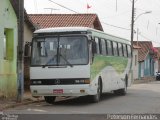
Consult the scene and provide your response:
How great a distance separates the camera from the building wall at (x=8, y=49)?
24.6 metres

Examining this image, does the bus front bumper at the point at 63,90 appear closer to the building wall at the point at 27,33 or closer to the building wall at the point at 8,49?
the building wall at the point at 8,49

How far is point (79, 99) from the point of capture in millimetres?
25594

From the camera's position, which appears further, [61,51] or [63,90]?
[61,51]

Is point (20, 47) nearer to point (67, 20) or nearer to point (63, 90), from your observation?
point (63, 90)

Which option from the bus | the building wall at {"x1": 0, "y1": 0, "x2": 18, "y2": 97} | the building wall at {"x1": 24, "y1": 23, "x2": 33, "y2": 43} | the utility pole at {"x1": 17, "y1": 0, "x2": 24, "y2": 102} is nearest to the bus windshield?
the bus

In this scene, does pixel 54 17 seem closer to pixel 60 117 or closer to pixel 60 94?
pixel 60 94

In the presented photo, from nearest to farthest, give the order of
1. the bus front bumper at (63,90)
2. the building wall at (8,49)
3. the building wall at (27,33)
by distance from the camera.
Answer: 1. the bus front bumper at (63,90)
2. the building wall at (8,49)
3. the building wall at (27,33)

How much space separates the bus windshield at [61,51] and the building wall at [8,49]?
315 cm

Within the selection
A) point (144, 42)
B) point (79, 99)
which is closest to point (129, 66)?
point (79, 99)

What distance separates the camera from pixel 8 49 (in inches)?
1032

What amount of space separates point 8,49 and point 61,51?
549 centimetres

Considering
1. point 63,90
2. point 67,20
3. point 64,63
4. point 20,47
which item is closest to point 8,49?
point 20,47

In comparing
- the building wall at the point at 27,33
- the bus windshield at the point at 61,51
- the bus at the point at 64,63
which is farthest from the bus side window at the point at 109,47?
the building wall at the point at 27,33

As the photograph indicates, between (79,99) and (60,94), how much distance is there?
4.65 m
